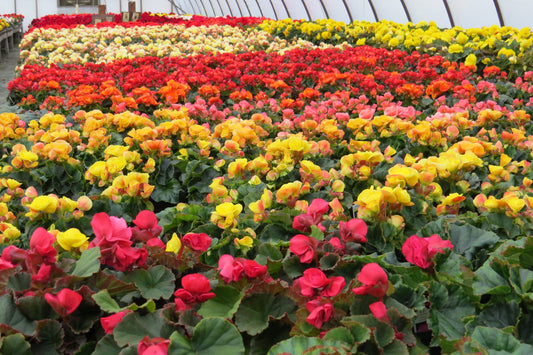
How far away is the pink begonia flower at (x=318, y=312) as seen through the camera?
0.99 metres

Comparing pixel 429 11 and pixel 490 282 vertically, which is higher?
pixel 429 11

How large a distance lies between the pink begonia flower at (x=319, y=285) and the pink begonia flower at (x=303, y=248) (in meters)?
0.12

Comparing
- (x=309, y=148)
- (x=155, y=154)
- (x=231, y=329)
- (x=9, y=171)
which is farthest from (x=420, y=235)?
(x=9, y=171)

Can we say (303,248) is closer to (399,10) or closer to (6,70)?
(399,10)

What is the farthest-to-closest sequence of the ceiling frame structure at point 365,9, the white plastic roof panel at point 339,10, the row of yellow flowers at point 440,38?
1. the white plastic roof panel at point 339,10
2. the ceiling frame structure at point 365,9
3. the row of yellow flowers at point 440,38

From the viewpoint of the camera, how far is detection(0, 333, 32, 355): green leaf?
3.06 ft

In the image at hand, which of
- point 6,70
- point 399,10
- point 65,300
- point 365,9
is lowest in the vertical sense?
point 65,300

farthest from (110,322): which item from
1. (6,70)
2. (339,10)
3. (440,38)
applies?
(6,70)

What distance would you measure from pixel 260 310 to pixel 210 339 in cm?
18

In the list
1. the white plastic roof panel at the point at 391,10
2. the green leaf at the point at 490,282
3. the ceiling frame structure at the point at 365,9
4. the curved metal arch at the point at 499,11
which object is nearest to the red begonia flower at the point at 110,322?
the green leaf at the point at 490,282

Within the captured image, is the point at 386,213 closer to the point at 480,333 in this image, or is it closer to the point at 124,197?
the point at 480,333

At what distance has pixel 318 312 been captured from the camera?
1.00 metres

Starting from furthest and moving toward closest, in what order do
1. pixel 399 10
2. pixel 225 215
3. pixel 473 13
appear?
pixel 399 10 < pixel 473 13 < pixel 225 215

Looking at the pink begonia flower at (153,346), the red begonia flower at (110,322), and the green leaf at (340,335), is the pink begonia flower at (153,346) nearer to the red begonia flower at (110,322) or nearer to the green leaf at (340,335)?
the red begonia flower at (110,322)
